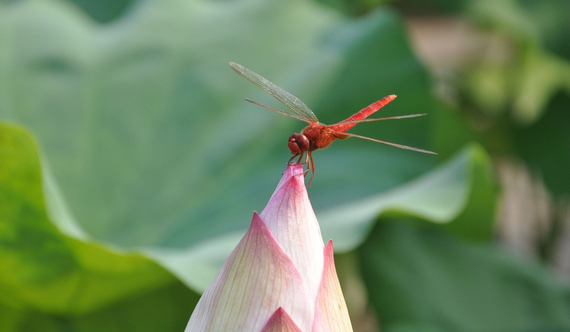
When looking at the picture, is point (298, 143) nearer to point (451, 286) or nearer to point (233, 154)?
point (233, 154)

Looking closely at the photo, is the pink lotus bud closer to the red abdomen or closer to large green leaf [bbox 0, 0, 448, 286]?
the red abdomen

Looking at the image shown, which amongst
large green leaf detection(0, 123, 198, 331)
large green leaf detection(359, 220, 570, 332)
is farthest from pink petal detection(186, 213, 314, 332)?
large green leaf detection(359, 220, 570, 332)

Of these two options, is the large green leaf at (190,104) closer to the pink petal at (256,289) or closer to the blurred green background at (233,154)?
the blurred green background at (233,154)

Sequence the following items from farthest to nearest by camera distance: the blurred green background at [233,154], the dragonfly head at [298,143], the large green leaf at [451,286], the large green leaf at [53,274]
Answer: the large green leaf at [451,286]
the blurred green background at [233,154]
the large green leaf at [53,274]
the dragonfly head at [298,143]

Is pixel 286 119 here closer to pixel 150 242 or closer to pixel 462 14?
pixel 150 242

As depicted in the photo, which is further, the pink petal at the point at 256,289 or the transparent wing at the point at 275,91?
the transparent wing at the point at 275,91

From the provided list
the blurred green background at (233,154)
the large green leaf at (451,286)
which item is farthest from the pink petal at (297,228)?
the large green leaf at (451,286)
